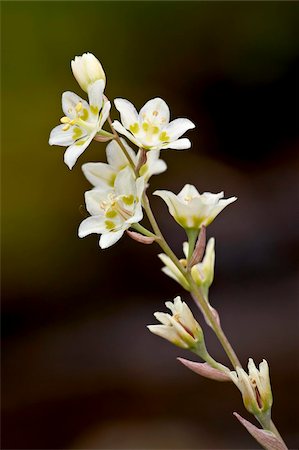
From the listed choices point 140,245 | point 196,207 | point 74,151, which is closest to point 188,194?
point 196,207

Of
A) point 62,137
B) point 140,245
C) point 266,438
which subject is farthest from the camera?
point 140,245

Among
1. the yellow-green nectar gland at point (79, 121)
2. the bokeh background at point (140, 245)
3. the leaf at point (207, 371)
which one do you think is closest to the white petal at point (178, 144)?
the yellow-green nectar gland at point (79, 121)

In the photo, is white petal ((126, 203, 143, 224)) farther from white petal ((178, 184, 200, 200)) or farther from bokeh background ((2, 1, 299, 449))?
bokeh background ((2, 1, 299, 449))

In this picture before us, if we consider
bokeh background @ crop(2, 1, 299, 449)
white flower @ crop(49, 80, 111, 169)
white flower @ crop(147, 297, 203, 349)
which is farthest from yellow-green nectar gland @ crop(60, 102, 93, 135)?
bokeh background @ crop(2, 1, 299, 449)

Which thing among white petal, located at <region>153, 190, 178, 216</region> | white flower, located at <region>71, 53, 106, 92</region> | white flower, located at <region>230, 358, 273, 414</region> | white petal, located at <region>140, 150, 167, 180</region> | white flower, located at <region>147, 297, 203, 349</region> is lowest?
white flower, located at <region>230, 358, 273, 414</region>

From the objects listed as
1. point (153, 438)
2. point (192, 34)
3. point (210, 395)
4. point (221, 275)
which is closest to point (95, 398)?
point (153, 438)

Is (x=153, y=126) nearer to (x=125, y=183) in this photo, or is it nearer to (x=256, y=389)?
(x=125, y=183)
